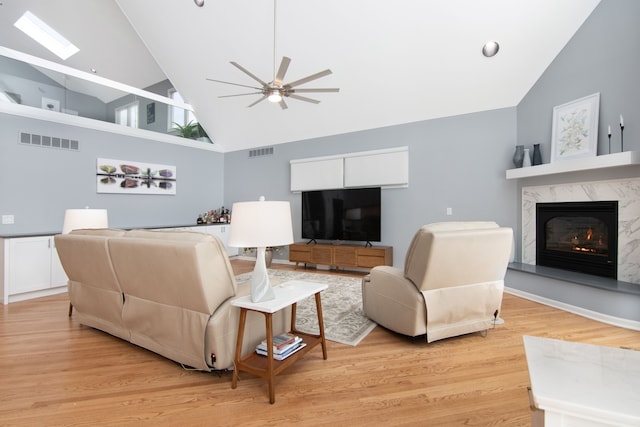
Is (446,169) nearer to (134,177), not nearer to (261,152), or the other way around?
(261,152)

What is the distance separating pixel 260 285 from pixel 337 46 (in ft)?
12.7

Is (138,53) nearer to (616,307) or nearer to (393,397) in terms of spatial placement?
(393,397)

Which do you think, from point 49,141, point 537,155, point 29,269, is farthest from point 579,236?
point 49,141

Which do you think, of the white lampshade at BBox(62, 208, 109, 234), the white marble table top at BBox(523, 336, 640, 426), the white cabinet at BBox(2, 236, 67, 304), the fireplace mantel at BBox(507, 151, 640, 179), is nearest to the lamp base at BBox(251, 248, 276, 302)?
the white marble table top at BBox(523, 336, 640, 426)

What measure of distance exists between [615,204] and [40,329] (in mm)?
6263

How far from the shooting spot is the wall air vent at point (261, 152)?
692 centimetres

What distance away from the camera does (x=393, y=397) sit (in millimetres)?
1849

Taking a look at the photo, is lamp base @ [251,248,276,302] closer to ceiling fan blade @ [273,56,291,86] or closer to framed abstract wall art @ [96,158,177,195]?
ceiling fan blade @ [273,56,291,86]

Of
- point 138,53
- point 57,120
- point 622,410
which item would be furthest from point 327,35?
point 622,410

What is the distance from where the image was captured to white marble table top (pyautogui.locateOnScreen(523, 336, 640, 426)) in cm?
64

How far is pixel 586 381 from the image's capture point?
74cm

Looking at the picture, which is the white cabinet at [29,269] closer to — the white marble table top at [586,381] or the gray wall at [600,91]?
the white marble table top at [586,381]

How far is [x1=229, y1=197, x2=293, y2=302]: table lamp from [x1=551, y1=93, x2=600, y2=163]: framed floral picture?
3975mm

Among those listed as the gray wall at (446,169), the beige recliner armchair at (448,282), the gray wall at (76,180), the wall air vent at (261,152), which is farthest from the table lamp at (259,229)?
the wall air vent at (261,152)
